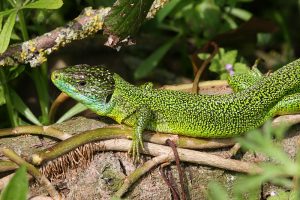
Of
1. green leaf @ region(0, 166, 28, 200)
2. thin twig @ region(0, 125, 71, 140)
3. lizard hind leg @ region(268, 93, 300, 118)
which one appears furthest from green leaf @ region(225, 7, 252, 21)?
green leaf @ region(0, 166, 28, 200)

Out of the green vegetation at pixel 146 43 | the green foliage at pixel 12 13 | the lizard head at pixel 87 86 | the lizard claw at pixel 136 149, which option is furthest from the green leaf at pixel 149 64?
the lizard claw at pixel 136 149

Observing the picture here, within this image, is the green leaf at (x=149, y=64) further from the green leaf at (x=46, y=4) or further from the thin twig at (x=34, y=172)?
the thin twig at (x=34, y=172)

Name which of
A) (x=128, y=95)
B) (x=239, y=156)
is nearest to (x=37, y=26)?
(x=128, y=95)

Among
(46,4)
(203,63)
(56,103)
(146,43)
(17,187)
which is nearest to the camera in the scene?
(17,187)

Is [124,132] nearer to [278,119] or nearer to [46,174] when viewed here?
[46,174]

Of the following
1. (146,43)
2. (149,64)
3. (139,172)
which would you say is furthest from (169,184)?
(146,43)

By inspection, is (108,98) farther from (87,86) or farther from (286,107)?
(286,107)

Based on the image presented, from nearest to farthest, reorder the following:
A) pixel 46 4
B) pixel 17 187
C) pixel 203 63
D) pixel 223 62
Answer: pixel 17 187
pixel 46 4
pixel 203 63
pixel 223 62

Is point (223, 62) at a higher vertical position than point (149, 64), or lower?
higher
